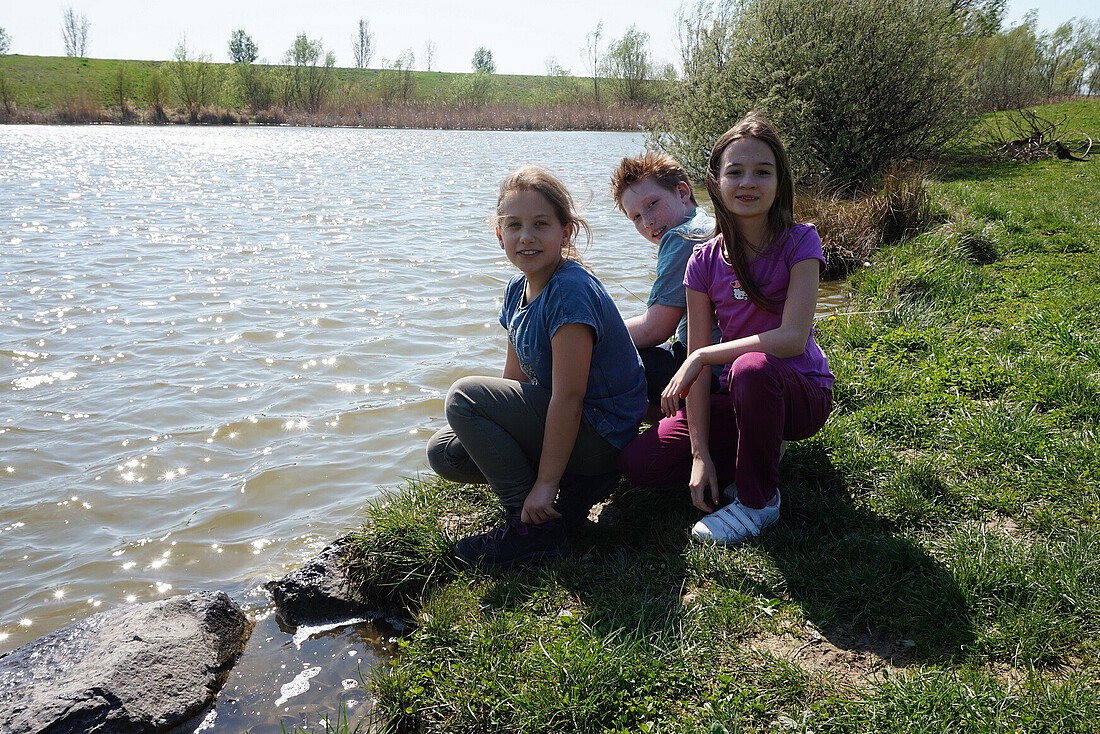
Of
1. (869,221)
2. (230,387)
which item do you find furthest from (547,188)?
(869,221)

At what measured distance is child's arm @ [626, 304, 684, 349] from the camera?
3.94m

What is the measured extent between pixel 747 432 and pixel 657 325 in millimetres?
994

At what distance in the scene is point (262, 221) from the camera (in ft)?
44.1

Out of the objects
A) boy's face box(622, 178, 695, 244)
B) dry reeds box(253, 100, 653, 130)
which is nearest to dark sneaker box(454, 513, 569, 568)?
boy's face box(622, 178, 695, 244)

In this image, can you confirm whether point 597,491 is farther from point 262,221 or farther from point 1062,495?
point 262,221

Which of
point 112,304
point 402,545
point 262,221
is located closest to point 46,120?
point 262,221

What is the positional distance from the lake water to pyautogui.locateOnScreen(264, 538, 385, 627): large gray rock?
9 centimetres

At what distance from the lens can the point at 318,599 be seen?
11.2 feet

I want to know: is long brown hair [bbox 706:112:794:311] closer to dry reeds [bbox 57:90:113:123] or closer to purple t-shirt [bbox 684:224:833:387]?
→ purple t-shirt [bbox 684:224:833:387]

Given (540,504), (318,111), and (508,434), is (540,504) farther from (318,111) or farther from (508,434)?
(318,111)

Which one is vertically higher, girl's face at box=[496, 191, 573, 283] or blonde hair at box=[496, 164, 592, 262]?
blonde hair at box=[496, 164, 592, 262]

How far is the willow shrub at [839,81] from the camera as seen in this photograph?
40.1 feet

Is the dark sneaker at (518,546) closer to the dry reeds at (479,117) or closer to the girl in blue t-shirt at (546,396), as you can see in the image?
the girl in blue t-shirt at (546,396)

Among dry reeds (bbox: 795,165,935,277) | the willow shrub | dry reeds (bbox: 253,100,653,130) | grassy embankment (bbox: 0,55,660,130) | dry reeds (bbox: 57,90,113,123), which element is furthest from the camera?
dry reeds (bbox: 253,100,653,130)
